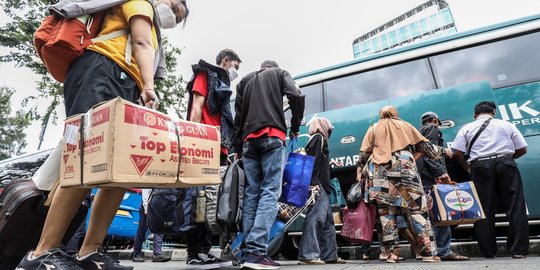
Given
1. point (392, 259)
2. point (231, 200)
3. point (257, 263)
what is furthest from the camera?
point (392, 259)

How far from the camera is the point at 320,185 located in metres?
3.53

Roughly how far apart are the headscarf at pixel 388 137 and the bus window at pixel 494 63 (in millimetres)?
985

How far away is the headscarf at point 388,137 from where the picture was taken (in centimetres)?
335

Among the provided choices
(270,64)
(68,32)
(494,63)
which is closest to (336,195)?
(270,64)

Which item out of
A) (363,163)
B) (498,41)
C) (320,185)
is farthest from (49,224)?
(498,41)

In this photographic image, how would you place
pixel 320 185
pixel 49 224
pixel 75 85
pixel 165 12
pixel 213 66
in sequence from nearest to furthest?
pixel 49 224, pixel 75 85, pixel 165 12, pixel 213 66, pixel 320 185

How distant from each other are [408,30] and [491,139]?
947 inches

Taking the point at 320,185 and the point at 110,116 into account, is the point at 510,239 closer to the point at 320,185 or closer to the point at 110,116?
the point at 320,185

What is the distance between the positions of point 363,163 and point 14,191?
305cm

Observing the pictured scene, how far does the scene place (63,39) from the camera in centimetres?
168

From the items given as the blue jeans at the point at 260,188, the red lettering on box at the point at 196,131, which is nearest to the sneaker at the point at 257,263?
the blue jeans at the point at 260,188

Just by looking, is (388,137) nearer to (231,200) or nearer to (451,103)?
(451,103)

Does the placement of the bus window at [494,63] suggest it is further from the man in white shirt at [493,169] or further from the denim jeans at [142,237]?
the denim jeans at [142,237]

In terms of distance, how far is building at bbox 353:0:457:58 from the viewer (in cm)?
2155
